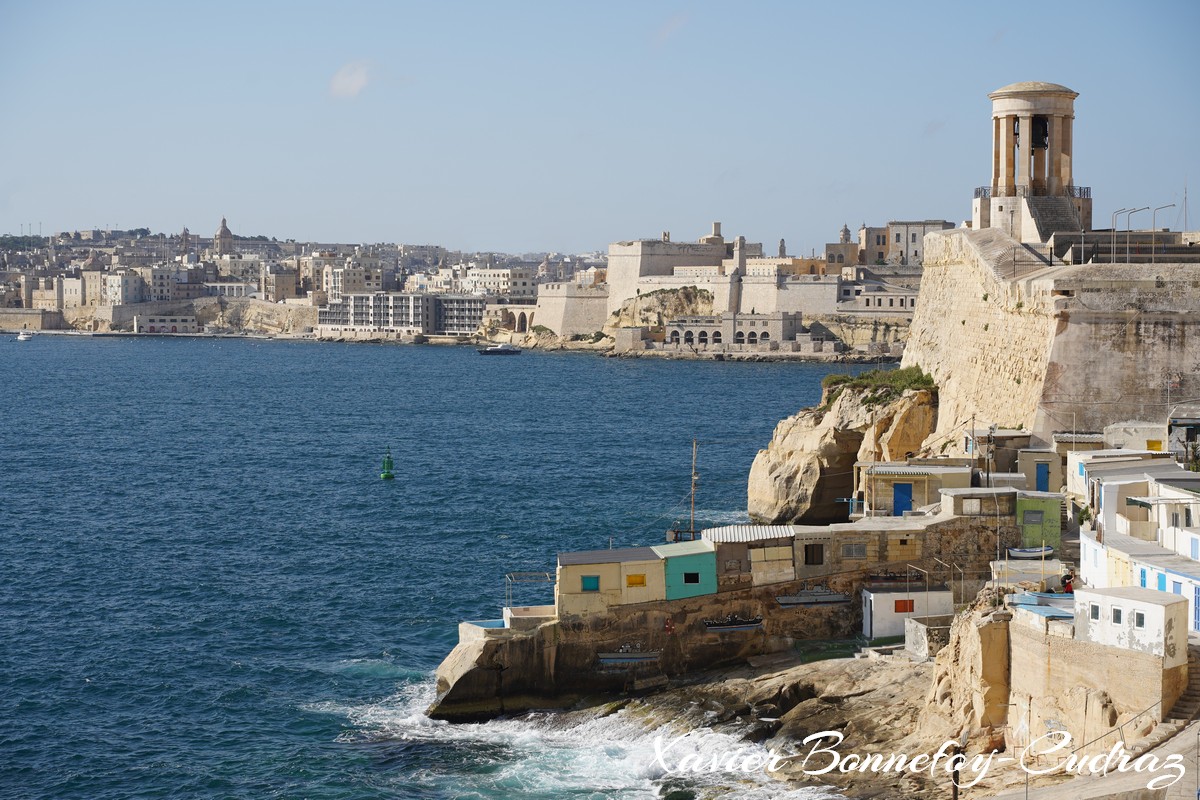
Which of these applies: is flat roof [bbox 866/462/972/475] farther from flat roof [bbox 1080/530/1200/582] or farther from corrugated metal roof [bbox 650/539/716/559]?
flat roof [bbox 1080/530/1200/582]

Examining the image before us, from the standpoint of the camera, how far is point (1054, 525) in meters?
18.4

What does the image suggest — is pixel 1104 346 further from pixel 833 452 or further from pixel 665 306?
pixel 665 306

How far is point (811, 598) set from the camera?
59.0 feet

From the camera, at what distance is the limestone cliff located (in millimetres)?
104438

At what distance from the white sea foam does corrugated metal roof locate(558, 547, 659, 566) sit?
1.80 m

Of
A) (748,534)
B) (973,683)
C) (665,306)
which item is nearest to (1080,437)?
(748,534)

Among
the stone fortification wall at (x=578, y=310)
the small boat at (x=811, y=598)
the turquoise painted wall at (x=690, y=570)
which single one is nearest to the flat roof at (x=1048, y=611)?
the small boat at (x=811, y=598)

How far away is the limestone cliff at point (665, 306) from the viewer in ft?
343

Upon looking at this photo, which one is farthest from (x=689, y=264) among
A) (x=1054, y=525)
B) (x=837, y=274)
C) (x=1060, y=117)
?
(x=1054, y=525)

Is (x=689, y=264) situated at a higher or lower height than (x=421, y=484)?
higher

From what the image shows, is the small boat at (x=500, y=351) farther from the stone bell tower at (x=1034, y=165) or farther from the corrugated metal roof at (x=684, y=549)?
the corrugated metal roof at (x=684, y=549)

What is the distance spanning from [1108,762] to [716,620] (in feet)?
20.7

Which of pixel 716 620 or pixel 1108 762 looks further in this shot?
pixel 716 620

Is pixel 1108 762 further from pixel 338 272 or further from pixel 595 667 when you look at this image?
pixel 338 272
